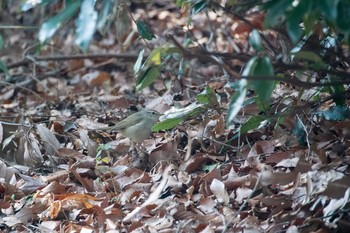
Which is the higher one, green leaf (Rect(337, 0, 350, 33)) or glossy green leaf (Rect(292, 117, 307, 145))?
green leaf (Rect(337, 0, 350, 33))

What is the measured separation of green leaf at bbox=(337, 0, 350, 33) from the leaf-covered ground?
64cm

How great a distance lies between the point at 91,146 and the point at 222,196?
1317 mm

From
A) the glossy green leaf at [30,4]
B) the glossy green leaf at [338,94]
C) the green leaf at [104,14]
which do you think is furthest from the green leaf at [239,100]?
the glossy green leaf at [338,94]

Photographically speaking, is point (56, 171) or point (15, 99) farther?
point (15, 99)

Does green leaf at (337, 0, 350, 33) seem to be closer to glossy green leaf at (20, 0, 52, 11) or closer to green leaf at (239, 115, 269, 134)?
glossy green leaf at (20, 0, 52, 11)

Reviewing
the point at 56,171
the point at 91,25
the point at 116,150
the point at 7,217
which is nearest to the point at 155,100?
the point at 116,150

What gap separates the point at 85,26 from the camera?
8.79 ft

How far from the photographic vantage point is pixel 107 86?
22.6 ft

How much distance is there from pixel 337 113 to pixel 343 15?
140 centimetres

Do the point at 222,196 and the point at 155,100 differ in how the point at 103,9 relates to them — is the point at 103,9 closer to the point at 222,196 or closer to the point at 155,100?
the point at 222,196

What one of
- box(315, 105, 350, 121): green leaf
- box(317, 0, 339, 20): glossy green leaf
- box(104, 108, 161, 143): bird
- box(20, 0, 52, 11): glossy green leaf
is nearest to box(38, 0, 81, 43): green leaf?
box(20, 0, 52, 11): glossy green leaf

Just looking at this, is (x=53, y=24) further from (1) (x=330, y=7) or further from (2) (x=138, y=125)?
(2) (x=138, y=125)

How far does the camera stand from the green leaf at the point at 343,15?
256cm

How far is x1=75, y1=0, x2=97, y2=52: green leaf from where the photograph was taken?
2.62 metres
